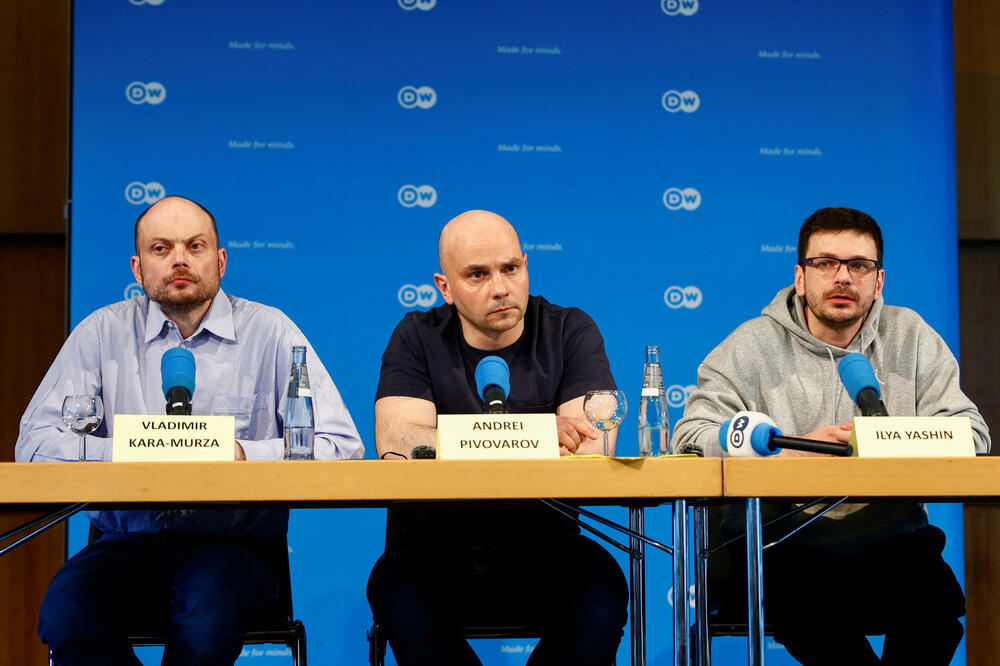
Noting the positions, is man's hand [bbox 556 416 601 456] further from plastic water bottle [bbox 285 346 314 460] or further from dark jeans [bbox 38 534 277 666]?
dark jeans [bbox 38 534 277 666]

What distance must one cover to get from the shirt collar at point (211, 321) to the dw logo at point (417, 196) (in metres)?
1.28

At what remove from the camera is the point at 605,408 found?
198 centimetres

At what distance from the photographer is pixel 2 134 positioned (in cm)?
430

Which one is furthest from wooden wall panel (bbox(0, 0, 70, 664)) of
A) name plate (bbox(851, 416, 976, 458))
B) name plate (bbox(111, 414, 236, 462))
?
name plate (bbox(851, 416, 976, 458))

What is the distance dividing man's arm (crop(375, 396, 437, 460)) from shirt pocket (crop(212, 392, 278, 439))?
0.29 metres

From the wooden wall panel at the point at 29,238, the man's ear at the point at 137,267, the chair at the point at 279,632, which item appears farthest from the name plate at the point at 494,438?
the wooden wall panel at the point at 29,238

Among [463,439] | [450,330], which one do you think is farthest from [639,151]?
[463,439]

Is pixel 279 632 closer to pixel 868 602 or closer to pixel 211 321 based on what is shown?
pixel 211 321

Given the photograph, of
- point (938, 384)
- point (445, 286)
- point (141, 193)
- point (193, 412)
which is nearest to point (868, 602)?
point (938, 384)

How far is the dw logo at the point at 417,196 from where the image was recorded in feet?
12.8

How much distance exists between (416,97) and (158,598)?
231 centimetres

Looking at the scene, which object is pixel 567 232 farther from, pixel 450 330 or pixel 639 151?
pixel 450 330

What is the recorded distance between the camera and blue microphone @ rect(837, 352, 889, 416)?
1905mm

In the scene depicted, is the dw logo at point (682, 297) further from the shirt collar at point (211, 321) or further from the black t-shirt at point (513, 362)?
the shirt collar at point (211, 321)
